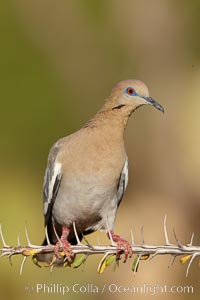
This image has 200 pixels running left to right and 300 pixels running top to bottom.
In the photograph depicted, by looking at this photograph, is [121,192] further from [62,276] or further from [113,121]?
[62,276]

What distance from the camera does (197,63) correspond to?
309 inches

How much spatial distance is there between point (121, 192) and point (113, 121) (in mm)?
587

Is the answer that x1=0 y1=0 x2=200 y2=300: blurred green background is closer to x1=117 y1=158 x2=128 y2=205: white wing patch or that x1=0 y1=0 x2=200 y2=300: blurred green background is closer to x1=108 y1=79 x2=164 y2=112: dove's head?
x1=117 y1=158 x2=128 y2=205: white wing patch

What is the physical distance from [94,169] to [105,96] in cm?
354

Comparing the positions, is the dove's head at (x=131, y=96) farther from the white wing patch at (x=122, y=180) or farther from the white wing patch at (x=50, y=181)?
the white wing patch at (x=50, y=181)

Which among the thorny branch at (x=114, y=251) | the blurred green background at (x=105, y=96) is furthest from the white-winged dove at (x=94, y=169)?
the thorny branch at (x=114, y=251)

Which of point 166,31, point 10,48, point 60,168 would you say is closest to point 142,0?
point 166,31

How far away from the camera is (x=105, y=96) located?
8477 millimetres

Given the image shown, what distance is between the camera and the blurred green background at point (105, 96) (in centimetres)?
695

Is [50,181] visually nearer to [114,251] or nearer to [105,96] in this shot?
[114,251]

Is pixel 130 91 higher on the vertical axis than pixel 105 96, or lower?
lower

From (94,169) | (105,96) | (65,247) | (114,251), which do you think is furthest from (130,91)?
(105,96)

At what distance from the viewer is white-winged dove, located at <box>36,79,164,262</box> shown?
505cm

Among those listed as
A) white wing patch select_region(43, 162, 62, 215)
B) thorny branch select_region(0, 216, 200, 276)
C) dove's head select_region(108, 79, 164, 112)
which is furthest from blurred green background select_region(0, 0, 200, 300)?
thorny branch select_region(0, 216, 200, 276)
